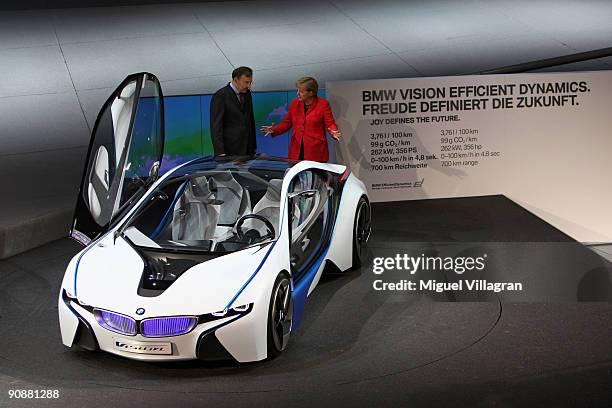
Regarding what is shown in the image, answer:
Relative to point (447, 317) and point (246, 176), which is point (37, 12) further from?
point (447, 317)

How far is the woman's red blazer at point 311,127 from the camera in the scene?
32.1 feet

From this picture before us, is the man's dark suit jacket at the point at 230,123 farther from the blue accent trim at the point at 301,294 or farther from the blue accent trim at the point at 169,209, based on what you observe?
the blue accent trim at the point at 301,294

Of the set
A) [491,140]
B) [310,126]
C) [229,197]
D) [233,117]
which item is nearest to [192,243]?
[229,197]

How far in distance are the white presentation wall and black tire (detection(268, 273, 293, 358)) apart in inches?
160

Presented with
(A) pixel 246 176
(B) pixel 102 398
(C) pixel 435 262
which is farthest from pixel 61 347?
(C) pixel 435 262

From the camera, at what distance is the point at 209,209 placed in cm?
809

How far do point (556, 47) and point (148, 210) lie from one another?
1097 centimetres

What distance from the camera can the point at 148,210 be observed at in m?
7.63

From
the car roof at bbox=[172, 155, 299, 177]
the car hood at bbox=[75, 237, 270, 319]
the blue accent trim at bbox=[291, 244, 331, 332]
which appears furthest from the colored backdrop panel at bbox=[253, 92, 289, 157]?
the car hood at bbox=[75, 237, 270, 319]

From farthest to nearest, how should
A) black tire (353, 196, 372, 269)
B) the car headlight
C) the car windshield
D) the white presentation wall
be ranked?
the white presentation wall, black tire (353, 196, 372, 269), the car windshield, the car headlight

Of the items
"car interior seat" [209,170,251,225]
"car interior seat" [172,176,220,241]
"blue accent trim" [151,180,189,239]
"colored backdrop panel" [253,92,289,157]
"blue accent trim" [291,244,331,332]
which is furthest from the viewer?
"colored backdrop panel" [253,92,289,157]

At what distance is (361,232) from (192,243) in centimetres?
179

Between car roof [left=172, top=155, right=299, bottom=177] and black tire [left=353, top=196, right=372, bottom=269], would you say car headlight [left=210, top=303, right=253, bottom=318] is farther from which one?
black tire [left=353, top=196, right=372, bottom=269]

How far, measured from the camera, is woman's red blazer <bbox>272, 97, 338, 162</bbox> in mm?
9773
